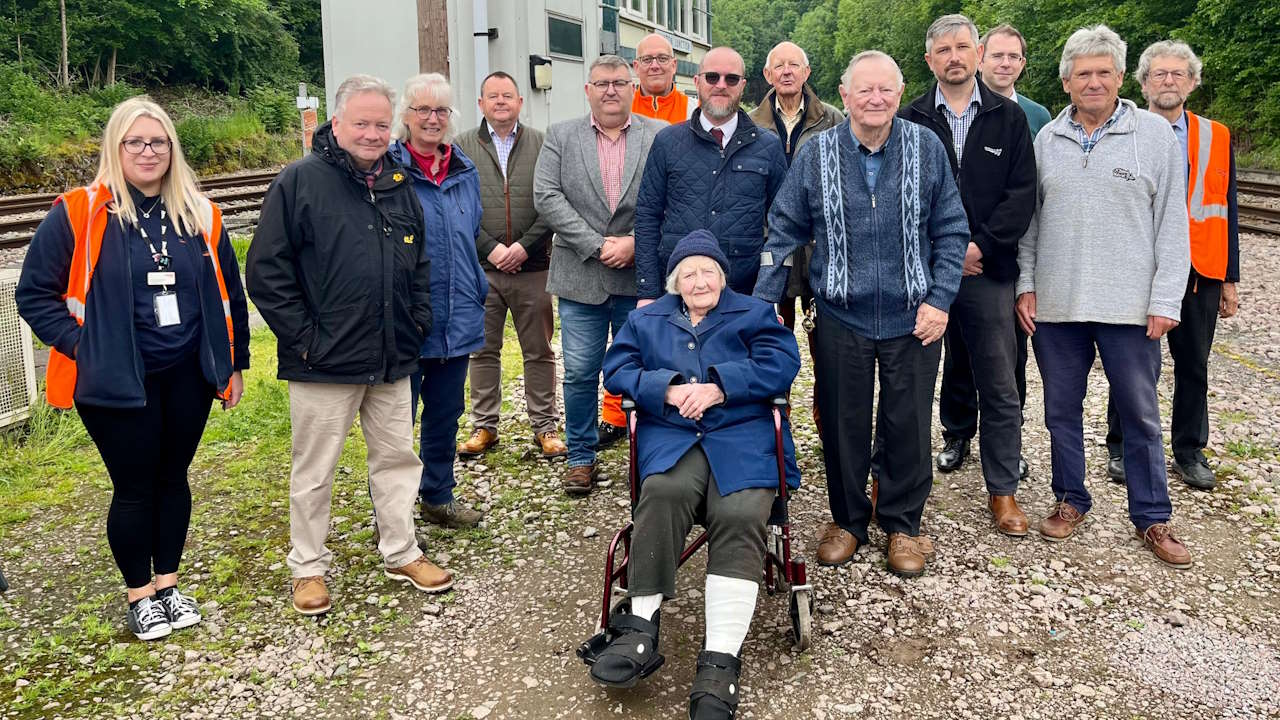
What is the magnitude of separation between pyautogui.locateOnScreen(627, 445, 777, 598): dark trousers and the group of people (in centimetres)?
1

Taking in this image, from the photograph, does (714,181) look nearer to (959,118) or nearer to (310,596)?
(959,118)

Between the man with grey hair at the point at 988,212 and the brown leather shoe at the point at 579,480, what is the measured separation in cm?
210

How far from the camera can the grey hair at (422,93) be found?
181 inches

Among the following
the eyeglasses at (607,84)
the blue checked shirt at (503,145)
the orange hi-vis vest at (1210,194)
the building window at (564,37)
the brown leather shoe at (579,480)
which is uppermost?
the building window at (564,37)

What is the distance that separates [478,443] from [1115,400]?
3562 millimetres

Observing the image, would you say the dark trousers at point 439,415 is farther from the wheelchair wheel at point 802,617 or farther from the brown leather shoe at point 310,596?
the wheelchair wheel at point 802,617

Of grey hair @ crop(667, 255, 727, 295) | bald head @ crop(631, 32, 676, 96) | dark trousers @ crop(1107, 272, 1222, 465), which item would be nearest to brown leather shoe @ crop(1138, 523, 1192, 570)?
dark trousers @ crop(1107, 272, 1222, 465)

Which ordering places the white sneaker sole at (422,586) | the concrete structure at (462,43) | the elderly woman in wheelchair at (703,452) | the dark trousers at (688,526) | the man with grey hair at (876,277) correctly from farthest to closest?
the concrete structure at (462,43)
the white sneaker sole at (422,586)
the man with grey hair at (876,277)
the dark trousers at (688,526)
the elderly woman in wheelchair at (703,452)

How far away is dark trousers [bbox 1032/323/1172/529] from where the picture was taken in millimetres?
4586

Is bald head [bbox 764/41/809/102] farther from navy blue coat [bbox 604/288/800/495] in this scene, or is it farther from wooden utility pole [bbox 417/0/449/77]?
wooden utility pole [bbox 417/0/449/77]

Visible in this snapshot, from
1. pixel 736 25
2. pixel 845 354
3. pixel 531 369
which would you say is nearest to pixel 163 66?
pixel 531 369

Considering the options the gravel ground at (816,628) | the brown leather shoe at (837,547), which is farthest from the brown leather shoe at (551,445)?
the brown leather shoe at (837,547)

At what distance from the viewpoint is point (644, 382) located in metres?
3.93

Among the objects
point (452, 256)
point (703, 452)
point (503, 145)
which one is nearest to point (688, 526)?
point (703, 452)
